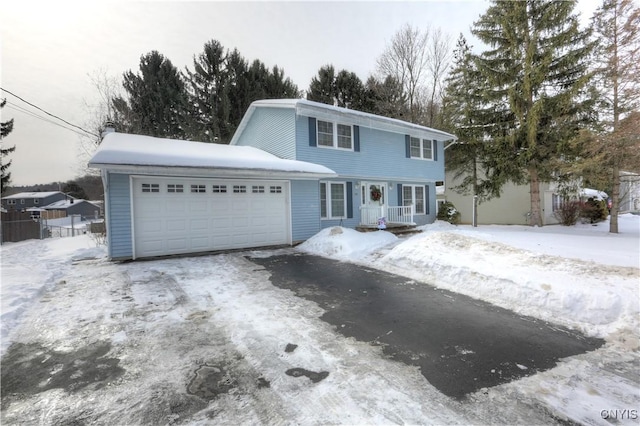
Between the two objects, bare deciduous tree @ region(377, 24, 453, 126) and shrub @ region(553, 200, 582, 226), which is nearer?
shrub @ region(553, 200, 582, 226)

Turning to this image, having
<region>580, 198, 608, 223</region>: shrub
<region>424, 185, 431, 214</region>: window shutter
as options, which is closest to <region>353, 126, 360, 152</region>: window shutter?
<region>424, 185, 431, 214</region>: window shutter

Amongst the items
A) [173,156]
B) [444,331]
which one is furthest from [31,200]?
[444,331]

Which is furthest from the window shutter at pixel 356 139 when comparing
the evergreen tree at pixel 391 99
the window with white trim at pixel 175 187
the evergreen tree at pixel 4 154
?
the evergreen tree at pixel 4 154

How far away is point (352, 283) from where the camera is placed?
6191mm

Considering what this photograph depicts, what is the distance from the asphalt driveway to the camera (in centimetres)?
289

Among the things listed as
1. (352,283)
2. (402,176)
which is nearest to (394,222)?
(402,176)

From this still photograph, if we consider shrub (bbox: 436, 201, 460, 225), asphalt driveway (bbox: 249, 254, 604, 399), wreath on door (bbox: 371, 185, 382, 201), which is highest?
wreath on door (bbox: 371, 185, 382, 201)

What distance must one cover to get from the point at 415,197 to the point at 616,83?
8.51 metres

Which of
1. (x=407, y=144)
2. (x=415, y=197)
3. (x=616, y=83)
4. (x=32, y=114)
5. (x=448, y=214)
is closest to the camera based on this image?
(x=616, y=83)

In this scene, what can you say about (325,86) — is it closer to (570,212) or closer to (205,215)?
(570,212)

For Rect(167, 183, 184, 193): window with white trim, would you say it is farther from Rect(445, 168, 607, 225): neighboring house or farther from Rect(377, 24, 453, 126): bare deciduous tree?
Rect(377, 24, 453, 126): bare deciduous tree

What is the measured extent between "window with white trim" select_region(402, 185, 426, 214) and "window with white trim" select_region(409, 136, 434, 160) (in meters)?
1.63

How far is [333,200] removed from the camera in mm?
12945

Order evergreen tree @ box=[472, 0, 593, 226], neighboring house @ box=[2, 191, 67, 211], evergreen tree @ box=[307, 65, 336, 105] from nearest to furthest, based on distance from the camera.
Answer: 1. evergreen tree @ box=[472, 0, 593, 226]
2. evergreen tree @ box=[307, 65, 336, 105]
3. neighboring house @ box=[2, 191, 67, 211]
